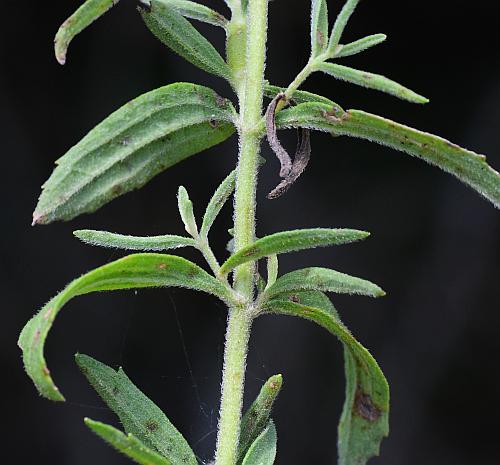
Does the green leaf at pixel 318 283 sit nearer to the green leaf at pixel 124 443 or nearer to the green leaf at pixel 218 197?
the green leaf at pixel 218 197

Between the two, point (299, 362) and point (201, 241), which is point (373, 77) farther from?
point (299, 362)

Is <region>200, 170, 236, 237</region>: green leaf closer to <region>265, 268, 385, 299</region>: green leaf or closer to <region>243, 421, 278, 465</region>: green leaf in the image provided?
<region>265, 268, 385, 299</region>: green leaf

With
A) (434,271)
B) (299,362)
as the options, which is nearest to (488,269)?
(434,271)

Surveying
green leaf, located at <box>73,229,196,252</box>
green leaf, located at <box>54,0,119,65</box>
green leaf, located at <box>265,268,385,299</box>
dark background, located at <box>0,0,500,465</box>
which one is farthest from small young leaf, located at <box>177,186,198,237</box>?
dark background, located at <box>0,0,500,465</box>

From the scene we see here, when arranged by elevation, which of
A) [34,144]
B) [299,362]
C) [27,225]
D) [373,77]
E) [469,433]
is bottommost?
[469,433]

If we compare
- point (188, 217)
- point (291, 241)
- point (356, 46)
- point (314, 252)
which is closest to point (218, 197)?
point (188, 217)

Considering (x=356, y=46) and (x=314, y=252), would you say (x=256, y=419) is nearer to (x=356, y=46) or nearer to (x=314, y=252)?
(x=356, y=46)
